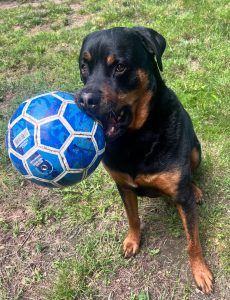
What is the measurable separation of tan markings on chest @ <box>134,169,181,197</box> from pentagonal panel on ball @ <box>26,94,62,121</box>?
28.6 inches

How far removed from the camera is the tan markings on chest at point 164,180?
2.71 m

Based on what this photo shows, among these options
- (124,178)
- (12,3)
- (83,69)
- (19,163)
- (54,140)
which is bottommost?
(12,3)

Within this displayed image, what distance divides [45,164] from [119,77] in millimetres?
663

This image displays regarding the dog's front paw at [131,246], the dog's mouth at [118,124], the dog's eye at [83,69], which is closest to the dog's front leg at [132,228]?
the dog's front paw at [131,246]

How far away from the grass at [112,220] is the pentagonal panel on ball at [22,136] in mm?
1201

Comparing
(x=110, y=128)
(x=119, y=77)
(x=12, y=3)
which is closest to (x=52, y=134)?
(x=110, y=128)

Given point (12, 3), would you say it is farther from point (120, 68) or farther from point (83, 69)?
point (120, 68)

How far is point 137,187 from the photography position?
9.36 ft

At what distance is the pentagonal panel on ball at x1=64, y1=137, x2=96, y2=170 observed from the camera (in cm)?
237

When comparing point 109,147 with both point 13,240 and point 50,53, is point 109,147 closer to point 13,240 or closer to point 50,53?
point 13,240

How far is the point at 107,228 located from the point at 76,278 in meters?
0.55

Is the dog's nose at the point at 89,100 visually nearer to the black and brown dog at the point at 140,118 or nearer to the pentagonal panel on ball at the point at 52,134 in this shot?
the black and brown dog at the point at 140,118

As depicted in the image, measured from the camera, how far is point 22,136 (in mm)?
2387

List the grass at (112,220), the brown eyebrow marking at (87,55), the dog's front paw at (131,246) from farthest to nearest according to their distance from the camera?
the dog's front paw at (131,246)
the grass at (112,220)
the brown eyebrow marking at (87,55)
